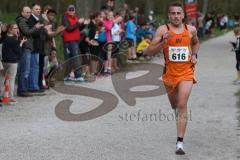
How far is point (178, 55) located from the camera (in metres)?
8.25

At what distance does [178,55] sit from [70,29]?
7.71 m

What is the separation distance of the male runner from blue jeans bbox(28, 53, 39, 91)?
5949mm

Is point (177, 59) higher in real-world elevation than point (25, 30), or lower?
higher

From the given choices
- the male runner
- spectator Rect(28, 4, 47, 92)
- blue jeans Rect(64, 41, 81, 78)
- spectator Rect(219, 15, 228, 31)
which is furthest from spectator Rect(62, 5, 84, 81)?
spectator Rect(219, 15, 228, 31)

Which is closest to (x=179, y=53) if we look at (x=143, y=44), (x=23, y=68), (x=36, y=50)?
(x=23, y=68)

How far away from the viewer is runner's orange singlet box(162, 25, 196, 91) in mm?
8258

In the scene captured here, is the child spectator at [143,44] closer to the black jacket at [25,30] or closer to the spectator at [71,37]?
the spectator at [71,37]

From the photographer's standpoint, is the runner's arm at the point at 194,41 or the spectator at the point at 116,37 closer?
the runner's arm at the point at 194,41

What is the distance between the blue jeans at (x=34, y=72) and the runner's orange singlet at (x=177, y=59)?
5917 millimetres

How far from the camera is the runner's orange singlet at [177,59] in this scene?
27.1 ft

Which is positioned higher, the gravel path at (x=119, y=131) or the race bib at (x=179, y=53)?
the race bib at (x=179, y=53)

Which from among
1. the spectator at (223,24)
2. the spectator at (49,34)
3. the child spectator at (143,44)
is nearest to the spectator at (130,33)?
the child spectator at (143,44)

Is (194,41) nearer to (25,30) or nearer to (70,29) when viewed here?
(25,30)

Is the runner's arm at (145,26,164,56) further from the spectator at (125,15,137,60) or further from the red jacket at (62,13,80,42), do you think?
the spectator at (125,15,137,60)
